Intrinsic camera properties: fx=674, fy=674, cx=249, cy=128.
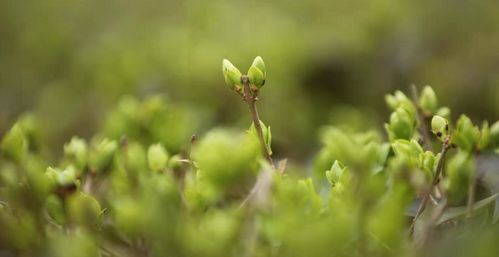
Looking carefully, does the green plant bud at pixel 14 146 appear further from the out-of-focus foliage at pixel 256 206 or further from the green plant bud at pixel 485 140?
the green plant bud at pixel 485 140

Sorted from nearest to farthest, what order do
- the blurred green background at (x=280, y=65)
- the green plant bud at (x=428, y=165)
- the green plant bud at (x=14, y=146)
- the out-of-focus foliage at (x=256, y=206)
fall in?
the out-of-focus foliage at (x=256, y=206) < the green plant bud at (x=428, y=165) < the green plant bud at (x=14, y=146) < the blurred green background at (x=280, y=65)

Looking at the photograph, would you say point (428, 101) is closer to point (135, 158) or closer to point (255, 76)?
point (255, 76)

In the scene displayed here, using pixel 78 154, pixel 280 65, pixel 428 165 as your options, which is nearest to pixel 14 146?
pixel 78 154

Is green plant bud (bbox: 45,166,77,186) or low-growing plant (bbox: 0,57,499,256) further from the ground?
green plant bud (bbox: 45,166,77,186)

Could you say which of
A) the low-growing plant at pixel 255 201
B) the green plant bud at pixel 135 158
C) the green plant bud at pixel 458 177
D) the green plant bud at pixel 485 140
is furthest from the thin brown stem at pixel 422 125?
the green plant bud at pixel 135 158

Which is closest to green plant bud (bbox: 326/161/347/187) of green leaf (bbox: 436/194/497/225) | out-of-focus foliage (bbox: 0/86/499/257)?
A: out-of-focus foliage (bbox: 0/86/499/257)

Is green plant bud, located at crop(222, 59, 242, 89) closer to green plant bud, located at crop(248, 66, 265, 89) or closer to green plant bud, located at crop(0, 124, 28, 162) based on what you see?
green plant bud, located at crop(248, 66, 265, 89)

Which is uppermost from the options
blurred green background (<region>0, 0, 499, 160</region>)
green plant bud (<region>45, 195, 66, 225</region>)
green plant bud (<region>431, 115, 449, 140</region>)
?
blurred green background (<region>0, 0, 499, 160</region>)
